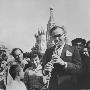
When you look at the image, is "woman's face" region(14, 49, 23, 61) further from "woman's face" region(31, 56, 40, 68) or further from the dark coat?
the dark coat

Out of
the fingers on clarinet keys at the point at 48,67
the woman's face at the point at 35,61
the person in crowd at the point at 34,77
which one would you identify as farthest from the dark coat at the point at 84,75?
the woman's face at the point at 35,61

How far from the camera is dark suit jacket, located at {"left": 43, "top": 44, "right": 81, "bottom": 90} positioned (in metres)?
5.61

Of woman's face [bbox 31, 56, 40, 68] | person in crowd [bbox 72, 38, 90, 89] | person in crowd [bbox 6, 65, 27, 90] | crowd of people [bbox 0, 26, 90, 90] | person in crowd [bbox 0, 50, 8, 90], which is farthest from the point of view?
→ woman's face [bbox 31, 56, 40, 68]

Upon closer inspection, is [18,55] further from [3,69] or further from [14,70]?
[3,69]

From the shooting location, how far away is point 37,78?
261 inches

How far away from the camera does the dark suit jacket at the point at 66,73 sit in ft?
18.4

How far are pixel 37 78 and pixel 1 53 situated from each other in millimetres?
2954

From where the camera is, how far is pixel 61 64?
542 cm

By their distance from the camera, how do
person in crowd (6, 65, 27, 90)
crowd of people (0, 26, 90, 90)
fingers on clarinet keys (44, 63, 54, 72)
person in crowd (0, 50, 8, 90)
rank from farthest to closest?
person in crowd (0, 50, 8, 90), person in crowd (6, 65, 27, 90), crowd of people (0, 26, 90, 90), fingers on clarinet keys (44, 63, 54, 72)

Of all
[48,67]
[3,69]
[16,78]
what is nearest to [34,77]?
[16,78]

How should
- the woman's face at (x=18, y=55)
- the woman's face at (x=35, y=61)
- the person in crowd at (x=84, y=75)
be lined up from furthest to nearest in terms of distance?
the woman's face at (x=35, y=61) → the woman's face at (x=18, y=55) → the person in crowd at (x=84, y=75)

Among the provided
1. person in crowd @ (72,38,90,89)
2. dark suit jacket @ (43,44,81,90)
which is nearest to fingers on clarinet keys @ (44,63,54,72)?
dark suit jacket @ (43,44,81,90)

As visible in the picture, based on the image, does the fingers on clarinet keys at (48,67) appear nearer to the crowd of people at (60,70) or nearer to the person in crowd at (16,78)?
the crowd of people at (60,70)

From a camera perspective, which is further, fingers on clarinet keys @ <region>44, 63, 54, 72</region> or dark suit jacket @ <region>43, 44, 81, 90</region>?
dark suit jacket @ <region>43, 44, 81, 90</region>
